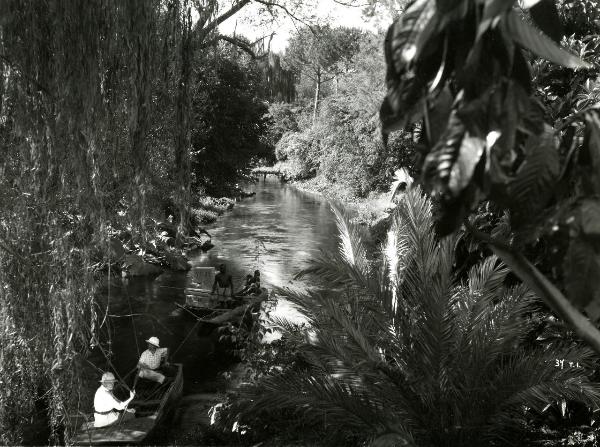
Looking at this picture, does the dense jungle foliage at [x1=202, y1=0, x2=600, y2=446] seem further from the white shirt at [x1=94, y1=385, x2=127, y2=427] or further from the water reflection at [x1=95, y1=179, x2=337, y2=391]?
the white shirt at [x1=94, y1=385, x2=127, y2=427]

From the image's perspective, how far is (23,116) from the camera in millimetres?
3600

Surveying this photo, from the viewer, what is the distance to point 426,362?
5391mm

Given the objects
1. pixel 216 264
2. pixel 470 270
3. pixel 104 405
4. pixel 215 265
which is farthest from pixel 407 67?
pixel 216 264

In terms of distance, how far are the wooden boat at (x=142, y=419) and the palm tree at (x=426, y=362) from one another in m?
2.82

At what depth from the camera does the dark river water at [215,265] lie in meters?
12.4

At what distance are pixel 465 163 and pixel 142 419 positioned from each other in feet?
27.4

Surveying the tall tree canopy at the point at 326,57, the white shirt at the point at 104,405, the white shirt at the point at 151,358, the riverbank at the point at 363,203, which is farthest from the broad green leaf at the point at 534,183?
the tall tree canopy at the point at 326,57

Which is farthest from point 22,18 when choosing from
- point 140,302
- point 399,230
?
point 140,302

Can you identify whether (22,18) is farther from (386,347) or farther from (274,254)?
(274,254)

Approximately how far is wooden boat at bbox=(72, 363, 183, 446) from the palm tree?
282 cm

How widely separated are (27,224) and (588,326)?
3.52 metres

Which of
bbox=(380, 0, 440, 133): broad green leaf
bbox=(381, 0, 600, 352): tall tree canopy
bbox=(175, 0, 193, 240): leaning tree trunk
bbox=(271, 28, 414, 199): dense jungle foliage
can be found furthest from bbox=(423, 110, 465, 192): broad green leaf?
bbox=(271, 28, 414, 199): dense jungle foliage

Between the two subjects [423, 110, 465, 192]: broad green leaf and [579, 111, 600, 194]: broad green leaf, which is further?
[579, 111, 600, 194]: broad green leaf

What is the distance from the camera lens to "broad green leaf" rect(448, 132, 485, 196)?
0.96 m
